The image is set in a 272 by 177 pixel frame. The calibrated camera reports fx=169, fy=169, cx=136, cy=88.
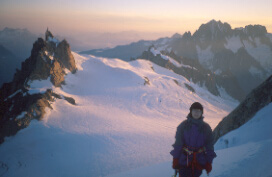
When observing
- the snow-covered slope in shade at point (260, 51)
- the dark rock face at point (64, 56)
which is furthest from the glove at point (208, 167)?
the snow-covered slope in shade at point (260, 51)

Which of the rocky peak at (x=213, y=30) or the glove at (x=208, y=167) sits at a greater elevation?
the rocky peak at (x=213, y=30)

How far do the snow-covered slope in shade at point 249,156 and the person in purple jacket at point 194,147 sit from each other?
5.66ft

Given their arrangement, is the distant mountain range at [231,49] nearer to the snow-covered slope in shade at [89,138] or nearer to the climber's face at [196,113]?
the snow-covered slope in shade at [89,138]

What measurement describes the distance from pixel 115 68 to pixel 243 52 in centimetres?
17126

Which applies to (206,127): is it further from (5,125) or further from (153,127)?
(5,125)

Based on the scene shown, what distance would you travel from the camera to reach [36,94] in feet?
80.2

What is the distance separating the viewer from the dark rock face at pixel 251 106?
10307mm

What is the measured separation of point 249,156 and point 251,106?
21.1 feet

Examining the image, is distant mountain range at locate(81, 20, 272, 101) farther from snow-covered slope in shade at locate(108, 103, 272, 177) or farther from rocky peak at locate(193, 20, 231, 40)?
snow-covered slope in shade at locate(108, 103, 272, 177)

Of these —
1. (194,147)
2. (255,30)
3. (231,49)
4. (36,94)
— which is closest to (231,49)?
(231,49)

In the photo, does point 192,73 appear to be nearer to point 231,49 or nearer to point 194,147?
point 194,147

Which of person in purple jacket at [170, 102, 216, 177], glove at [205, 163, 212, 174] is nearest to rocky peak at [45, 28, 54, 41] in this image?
person in purple jacket at [170, 102, 216, 177]

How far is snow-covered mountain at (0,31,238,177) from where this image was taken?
15.7 meters

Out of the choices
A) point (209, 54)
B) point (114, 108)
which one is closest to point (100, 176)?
point (114, 108)
